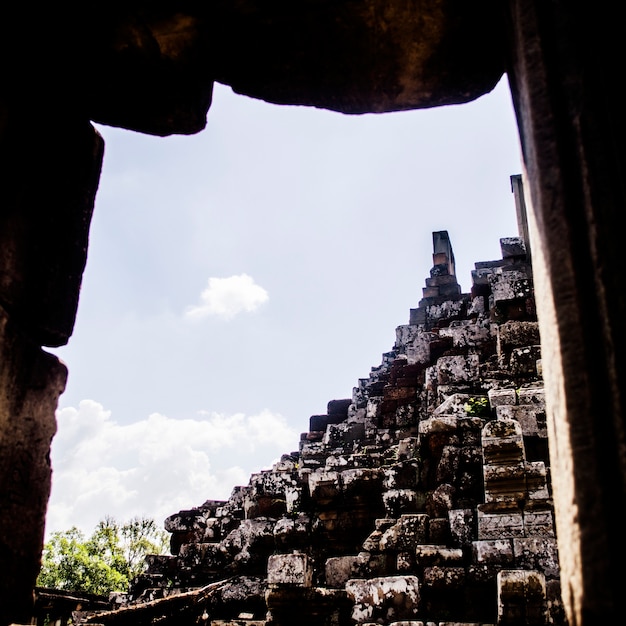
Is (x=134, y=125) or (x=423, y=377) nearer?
(x=134, y=125)

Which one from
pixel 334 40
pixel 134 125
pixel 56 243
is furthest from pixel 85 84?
pixel 334 40

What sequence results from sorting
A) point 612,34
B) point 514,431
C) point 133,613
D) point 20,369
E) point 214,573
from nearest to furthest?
point 612,34 < point 20,369 < point 133,613 < point 514,431 < point 214,573

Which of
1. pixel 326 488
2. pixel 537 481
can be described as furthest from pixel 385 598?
pixel 326 488

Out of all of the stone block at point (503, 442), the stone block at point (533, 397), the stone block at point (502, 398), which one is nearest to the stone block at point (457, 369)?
the stone block at point (502, 398)

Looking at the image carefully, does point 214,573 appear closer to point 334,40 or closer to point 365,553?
point 365,553

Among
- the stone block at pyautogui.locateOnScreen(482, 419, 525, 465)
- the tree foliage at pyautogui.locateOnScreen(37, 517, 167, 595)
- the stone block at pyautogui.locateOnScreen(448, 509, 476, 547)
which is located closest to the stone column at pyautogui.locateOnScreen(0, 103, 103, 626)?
the stone block at pyautogui.locateOnScreen(448, 509, 476, 547)

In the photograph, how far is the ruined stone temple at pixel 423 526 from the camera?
4617mm

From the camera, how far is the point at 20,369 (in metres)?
2.33

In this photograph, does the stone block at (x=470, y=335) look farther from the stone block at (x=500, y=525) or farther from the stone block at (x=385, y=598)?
the stone block at (x=385, y=598)

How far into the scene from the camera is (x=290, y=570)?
529 centimetres

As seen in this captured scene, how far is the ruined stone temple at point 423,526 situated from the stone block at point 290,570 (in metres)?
0.01

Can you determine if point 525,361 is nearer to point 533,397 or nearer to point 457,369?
point 533,397

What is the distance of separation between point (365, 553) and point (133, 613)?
2.13m

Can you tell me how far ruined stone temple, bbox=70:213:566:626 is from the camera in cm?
462
